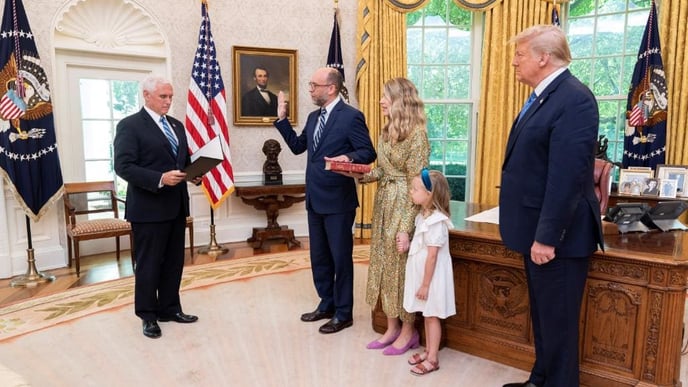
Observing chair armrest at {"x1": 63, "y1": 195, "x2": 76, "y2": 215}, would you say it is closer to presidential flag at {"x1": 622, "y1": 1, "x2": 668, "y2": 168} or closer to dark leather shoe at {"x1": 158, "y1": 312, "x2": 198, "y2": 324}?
dark leather shoe at {"x1": 158, "y1": 312, "x2": 198, "y2": 324}

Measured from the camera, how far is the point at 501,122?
5.83 metres

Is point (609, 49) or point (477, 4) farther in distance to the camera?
point (477, 4)

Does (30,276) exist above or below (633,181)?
below

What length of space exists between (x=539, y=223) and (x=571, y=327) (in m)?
0.50

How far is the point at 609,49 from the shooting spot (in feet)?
18.4

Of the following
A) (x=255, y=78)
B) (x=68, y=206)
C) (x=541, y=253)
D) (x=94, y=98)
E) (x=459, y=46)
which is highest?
(x=459, y=46)

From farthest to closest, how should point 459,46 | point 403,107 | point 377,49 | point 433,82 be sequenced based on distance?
point 433,82, point 459,46, point 377,49, point 403,107

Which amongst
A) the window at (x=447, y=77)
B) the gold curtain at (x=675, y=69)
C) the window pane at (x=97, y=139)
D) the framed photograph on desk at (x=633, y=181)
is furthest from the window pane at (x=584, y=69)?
the window pane at (x=97, y=139)

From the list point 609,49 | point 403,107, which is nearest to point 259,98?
point 403,107

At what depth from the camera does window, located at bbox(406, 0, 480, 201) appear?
620cm

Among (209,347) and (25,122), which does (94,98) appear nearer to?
(25,122)

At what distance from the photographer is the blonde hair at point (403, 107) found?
2607mm

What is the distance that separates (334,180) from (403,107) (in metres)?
0.66

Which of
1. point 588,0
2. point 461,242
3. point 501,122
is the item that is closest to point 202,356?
point 461,242
